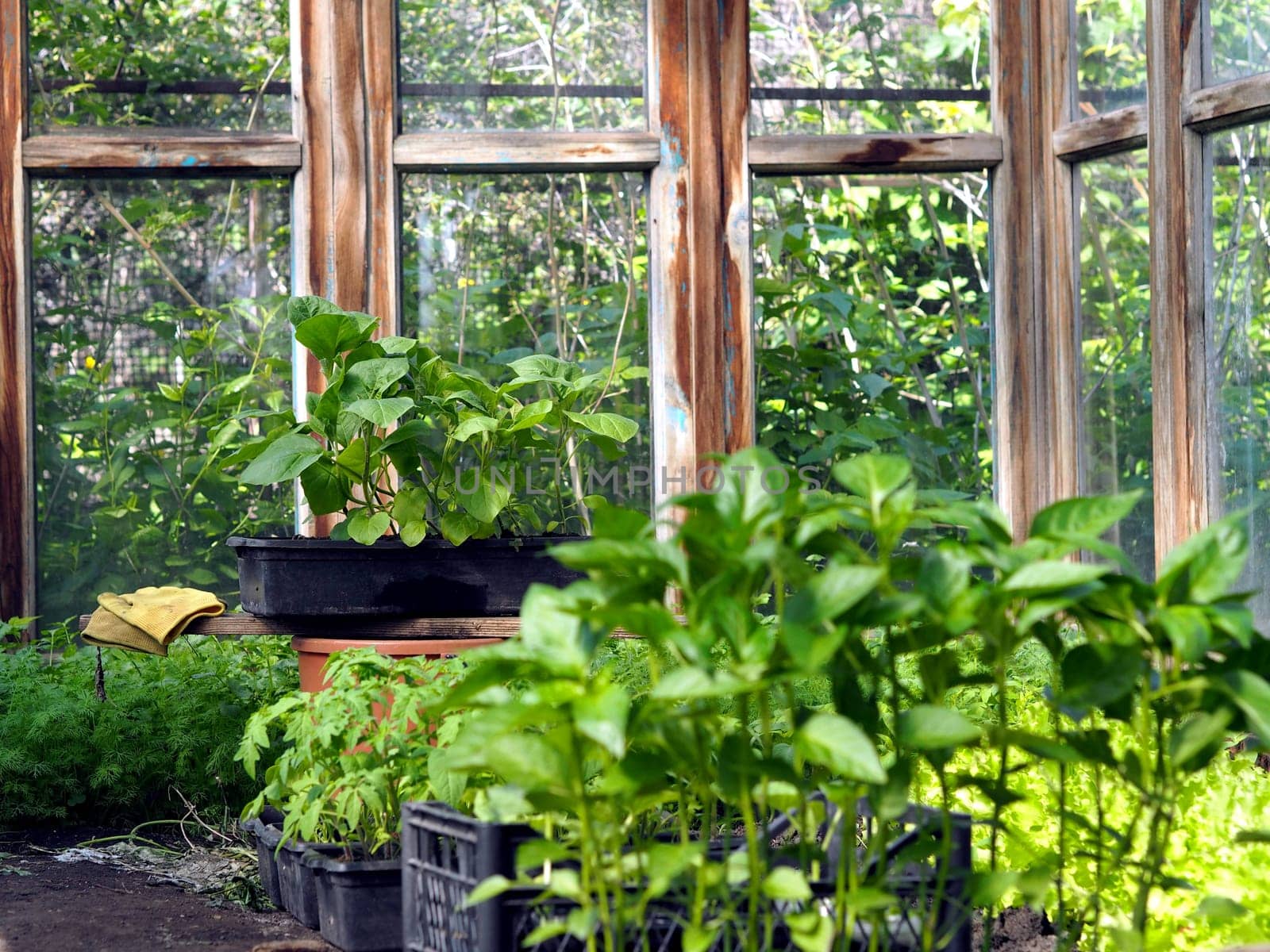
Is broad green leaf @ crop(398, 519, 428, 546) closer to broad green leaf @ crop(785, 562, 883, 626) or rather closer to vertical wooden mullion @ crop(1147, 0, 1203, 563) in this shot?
broad green leaf @ crop(785, 562, 883, 626)

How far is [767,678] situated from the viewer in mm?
1119

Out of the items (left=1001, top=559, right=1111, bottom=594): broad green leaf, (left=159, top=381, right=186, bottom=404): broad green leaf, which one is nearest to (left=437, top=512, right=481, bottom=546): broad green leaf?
(left=159, top=381, right=186, bottom=404): broad green leaf

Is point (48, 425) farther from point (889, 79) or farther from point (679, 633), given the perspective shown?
point (679, 633)

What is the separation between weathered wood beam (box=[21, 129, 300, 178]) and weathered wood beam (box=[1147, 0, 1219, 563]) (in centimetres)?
197

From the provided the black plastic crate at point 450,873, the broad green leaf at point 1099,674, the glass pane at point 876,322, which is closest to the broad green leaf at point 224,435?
the black plastic crate at point 450,873

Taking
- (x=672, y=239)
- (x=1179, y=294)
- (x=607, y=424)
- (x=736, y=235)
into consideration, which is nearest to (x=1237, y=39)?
(x=1179, y=294)

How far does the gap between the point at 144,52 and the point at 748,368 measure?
163 cm

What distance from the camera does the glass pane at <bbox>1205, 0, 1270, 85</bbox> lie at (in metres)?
2.66

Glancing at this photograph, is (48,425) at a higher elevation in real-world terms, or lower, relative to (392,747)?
higher

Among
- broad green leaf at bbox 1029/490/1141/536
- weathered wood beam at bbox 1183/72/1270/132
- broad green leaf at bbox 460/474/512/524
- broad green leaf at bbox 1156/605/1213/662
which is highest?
weathered wood beam at bbox 1183/72/1270/132

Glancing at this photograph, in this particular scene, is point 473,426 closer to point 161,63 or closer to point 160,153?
point 160,153

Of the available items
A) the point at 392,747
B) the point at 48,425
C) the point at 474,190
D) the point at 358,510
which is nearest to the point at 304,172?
the point at 474,190

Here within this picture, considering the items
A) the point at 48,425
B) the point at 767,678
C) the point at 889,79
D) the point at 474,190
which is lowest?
the point at 767,678

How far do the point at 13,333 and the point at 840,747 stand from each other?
263 centimetres
